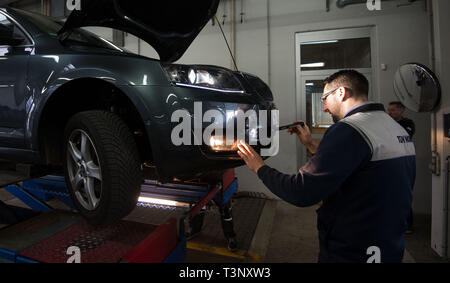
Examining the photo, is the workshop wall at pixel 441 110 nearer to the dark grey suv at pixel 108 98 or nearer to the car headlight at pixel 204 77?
the dark grey suv at pixel 108 98

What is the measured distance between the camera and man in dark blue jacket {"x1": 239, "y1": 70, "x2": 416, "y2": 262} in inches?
40.7

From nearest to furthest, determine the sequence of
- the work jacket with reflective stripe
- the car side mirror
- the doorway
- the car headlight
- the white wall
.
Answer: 1. the work jacket with reflective stripe
2. the car headlight
3. the car side mirror
4. the white wall
5. the doorway

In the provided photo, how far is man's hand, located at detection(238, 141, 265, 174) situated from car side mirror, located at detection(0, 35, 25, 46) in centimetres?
138

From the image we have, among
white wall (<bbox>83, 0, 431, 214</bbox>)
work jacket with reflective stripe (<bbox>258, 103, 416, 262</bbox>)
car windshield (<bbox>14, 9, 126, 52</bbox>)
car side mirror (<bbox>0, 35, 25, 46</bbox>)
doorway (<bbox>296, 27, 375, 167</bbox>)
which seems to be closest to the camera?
work jacket with reflective stripe (<bbox>258, 103, 416, 262</bbox>)

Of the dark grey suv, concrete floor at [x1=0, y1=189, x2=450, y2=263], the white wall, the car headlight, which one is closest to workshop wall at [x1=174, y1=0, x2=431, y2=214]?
the white wall

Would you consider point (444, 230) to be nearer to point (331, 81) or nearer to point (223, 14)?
point (331, 81)

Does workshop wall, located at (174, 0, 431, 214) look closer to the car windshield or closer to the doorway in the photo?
the doorway

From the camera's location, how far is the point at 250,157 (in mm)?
1226

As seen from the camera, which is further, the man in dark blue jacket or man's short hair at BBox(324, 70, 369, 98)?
man's short hair at BBox(324, 70, 369, 98)

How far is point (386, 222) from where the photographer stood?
3.51ft

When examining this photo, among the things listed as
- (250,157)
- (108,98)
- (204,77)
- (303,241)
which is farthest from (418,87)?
(108,98)

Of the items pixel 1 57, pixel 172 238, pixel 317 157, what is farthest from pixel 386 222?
pixel 1 57

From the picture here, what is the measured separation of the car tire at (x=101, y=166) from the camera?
3.51ft

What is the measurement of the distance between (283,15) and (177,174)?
3.49 m
